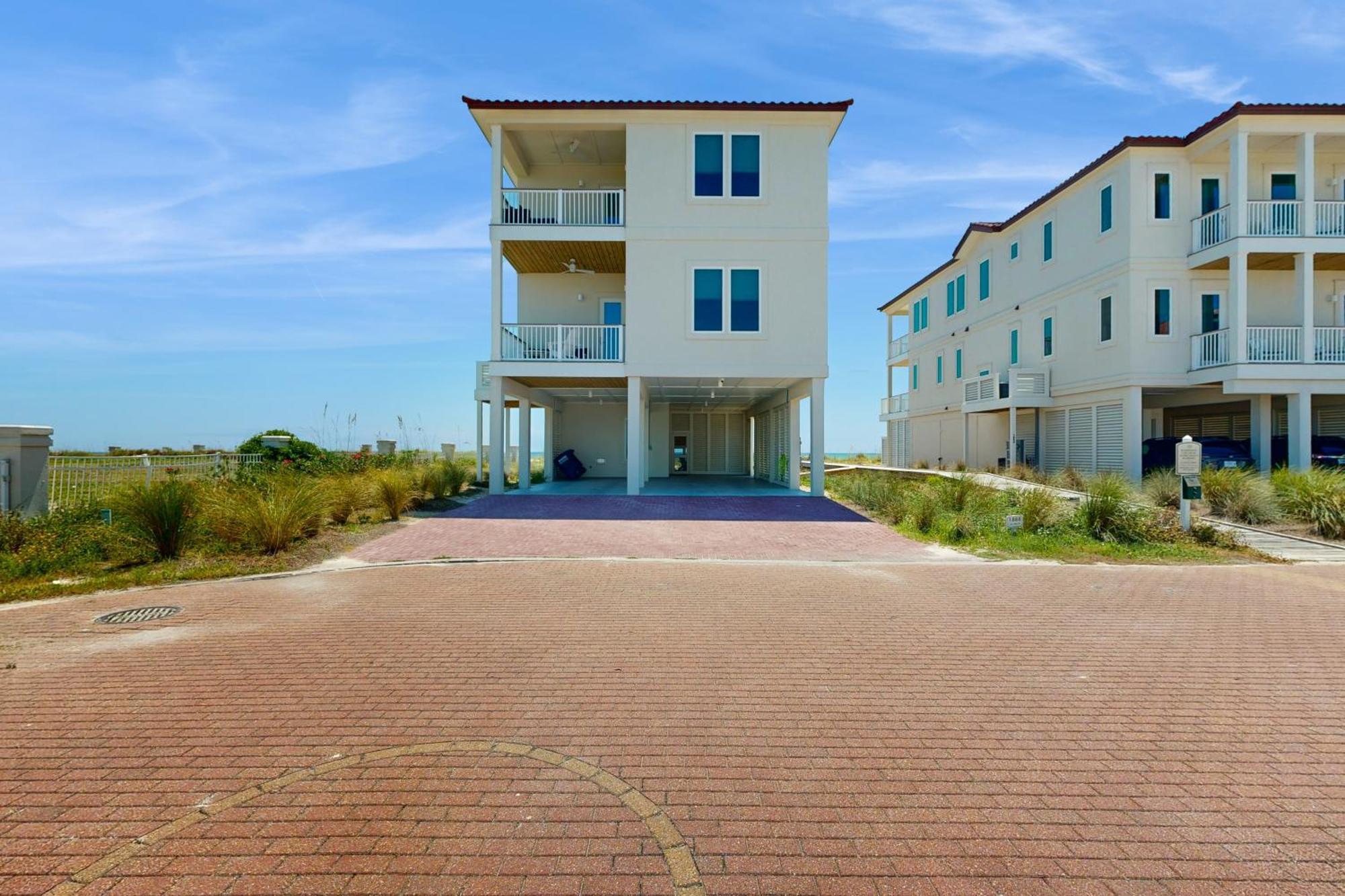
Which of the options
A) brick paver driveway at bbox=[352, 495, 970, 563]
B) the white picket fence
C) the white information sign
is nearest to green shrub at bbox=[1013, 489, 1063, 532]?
the white information sign

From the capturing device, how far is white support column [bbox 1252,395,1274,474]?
19.5 m

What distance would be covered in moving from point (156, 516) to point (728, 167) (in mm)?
15828

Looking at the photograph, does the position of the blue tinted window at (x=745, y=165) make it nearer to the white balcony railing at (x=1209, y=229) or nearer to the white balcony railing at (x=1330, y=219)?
the white balcony railing at (x=1209, y=229)

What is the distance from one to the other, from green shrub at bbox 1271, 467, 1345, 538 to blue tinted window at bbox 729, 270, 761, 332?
1232 cm

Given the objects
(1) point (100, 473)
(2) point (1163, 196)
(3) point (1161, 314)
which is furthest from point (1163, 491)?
(1) point (100, 473)

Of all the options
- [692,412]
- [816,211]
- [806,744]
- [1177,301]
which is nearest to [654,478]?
[692,412]

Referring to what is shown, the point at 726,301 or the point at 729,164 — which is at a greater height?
the point at 729,164

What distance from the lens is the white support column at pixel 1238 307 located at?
18.5 metres

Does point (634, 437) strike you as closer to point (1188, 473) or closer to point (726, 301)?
point (726, 301)

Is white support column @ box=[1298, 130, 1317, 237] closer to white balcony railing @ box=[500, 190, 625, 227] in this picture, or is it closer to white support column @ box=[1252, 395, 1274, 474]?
white support column @ box=[1252, 395, 1274, 474]

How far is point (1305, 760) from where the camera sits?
12.2ft

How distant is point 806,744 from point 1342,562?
10987 mm

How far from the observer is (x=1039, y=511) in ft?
40.0

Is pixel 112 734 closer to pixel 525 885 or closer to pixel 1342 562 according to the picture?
pixel 525 885
